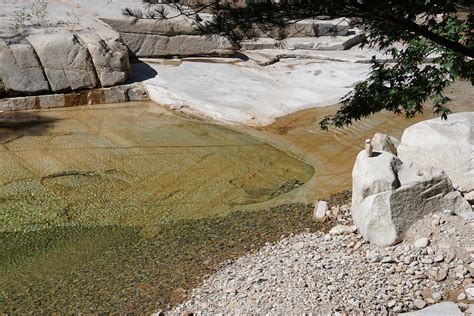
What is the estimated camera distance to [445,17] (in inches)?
155

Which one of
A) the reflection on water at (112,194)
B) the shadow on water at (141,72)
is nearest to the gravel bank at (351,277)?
the reflection on water at (112,194)

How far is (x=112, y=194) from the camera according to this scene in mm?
6836

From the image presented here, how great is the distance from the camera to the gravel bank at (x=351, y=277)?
4.25m

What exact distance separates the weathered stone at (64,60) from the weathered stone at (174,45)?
178cm

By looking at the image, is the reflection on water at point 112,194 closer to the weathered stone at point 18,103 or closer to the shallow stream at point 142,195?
the shallow stream at point 142,195

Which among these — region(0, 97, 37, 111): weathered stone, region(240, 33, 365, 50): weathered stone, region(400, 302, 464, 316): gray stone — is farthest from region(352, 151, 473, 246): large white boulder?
region(240, 33, 365, 50): weathered stone

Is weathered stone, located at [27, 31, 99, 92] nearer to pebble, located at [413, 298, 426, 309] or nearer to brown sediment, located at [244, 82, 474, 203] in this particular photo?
brown sediment, located at [244, 82, 474, 203]

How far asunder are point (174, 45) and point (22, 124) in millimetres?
4360

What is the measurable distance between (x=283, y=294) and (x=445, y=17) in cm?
245

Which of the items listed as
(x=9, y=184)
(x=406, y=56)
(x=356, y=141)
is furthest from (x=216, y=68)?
(x=406, y=56)

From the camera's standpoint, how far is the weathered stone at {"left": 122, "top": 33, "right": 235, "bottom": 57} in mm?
11914

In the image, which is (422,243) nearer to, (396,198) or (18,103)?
(396,198)

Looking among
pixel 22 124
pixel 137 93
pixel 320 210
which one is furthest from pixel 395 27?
pixel 137 93

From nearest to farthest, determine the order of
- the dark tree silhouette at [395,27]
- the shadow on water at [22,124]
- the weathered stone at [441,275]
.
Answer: the dark tree silhouette at [395,27] < the weathered stone at [441,275] < the shadow on water at [22,124]
